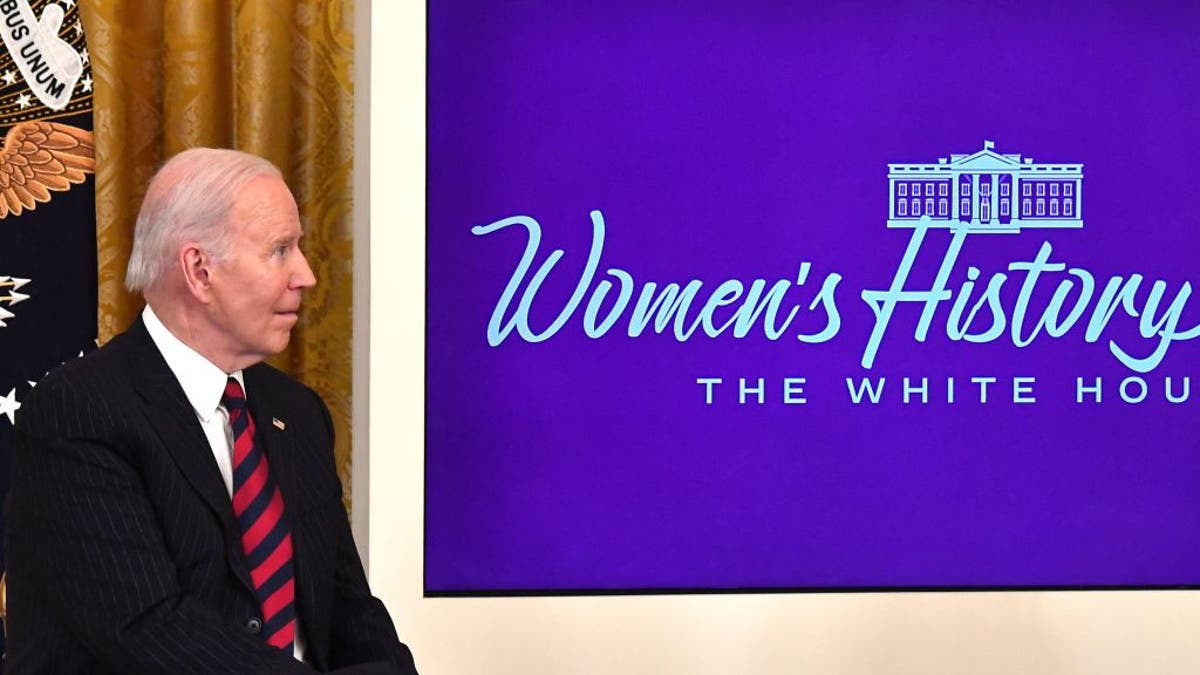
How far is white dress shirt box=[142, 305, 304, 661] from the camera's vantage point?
5.42 feet

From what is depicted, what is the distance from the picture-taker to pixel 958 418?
2324mm

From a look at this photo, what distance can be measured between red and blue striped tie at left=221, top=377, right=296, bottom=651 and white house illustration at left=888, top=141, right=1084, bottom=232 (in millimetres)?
1129

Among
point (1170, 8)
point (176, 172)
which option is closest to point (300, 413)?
point (176, 172)

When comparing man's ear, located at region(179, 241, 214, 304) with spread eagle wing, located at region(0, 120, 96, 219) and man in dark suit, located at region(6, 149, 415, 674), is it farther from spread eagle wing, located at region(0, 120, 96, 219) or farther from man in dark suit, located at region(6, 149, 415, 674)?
spread eagle wing, located at region(0, 120, 96, 219)

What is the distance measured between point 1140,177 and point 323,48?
147 cm

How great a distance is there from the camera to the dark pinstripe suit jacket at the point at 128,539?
1486 mm

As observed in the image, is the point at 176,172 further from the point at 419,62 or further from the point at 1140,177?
the point at 1140,177

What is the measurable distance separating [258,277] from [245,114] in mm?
1044

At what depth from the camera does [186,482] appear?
157cm

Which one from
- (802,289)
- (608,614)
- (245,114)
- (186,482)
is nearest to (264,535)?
(186,482)

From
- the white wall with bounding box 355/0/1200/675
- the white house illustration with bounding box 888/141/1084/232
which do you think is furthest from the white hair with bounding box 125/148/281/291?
the white house illustration with bounding box 888/141/1084/232

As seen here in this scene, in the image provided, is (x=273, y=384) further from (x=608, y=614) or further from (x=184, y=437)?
(x=608, y=614)

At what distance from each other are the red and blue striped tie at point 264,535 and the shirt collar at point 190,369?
3cm

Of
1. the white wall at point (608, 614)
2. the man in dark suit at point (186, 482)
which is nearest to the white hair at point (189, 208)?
the man in dark suit at point (186, 482)
